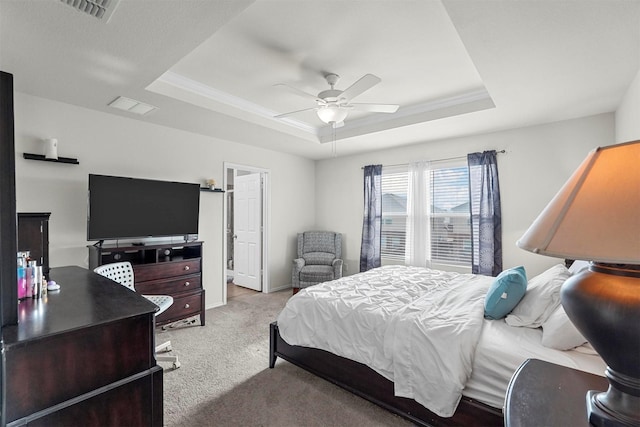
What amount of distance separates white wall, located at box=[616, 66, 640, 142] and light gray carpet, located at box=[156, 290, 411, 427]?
2.94 meters

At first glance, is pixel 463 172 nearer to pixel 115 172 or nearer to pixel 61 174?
pixel 115 172

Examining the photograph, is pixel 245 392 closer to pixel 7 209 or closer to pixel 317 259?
pixel 7 209

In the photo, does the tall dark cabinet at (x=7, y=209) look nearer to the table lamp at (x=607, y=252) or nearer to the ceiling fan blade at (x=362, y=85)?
the table lamp at (x=607, y=252)

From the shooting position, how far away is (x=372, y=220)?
16.6 feet

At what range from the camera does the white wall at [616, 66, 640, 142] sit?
2.37 m

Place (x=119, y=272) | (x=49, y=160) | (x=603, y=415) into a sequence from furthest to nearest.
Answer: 1. (x=49, y=160)
2. (x=119, y=272)
3. (x=603, y=415)

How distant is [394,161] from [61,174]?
4359 mm

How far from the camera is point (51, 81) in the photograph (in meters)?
2.59

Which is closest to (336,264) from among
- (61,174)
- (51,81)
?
(61,174)

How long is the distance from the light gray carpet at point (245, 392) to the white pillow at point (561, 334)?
103cm

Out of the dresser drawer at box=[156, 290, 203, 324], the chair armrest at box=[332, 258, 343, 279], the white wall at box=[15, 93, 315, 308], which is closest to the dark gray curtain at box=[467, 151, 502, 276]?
the chair armrest at box=[332, 258, 343, 279]

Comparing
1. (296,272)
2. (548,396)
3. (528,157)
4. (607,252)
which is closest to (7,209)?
(607,252)

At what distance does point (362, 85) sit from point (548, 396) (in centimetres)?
219

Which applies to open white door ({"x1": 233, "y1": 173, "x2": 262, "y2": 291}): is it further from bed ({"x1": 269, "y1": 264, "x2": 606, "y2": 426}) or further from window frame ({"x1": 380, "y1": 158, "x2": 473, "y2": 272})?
bed ({"x1": 269, "y1": 264, "x2": 606, "y2": 426})
